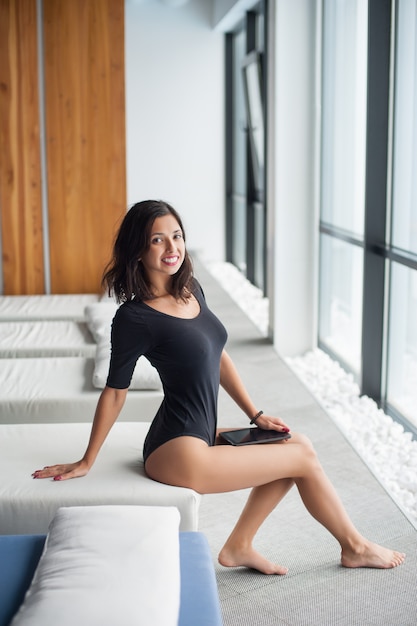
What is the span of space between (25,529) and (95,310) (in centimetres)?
262

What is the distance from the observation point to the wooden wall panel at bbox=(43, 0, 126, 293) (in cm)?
654

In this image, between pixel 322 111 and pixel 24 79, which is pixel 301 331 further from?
pixel 24 79

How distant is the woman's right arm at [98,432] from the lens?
108 inches

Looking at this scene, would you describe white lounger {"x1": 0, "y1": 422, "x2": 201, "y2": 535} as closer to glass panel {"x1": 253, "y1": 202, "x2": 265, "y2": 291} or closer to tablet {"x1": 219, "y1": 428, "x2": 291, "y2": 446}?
tablet {"x1": 219, "y1": 428, "x2": 291, "y2": 446}

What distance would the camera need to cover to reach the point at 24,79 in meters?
6.54

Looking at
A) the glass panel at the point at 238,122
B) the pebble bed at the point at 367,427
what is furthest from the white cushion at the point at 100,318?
the glass panel at the point at 238,122

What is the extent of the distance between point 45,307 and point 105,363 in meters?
2.03

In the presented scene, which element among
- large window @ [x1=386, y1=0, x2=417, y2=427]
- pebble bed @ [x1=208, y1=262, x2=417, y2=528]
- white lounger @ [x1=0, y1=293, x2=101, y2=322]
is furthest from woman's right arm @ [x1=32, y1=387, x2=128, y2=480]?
white lounger @ [x1=0, y1=293, x2=101, y2=322]

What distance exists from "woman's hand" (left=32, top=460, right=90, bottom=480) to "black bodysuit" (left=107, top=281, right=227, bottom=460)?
0.25 m

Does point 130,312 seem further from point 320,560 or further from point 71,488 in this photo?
point 320,560

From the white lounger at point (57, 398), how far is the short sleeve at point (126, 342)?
51.2 inches

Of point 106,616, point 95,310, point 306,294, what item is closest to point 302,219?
point 306,294

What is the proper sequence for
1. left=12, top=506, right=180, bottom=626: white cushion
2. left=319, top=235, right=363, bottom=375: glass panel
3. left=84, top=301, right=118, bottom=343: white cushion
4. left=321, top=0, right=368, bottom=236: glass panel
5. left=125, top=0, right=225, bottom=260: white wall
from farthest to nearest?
1. left=125, top=0, right=225, bottom=260: white wall
2. left=319, top=235, right=363, bottom=375: glass panel
3. left=321, top=0, right=368, bottom=236: glass panel
4. left=84, top=301, right=118, bottom=343: white cushion
5. left=12, top=506, right=180, bottom=626: white cushion

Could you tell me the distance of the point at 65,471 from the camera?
9.49 feet
